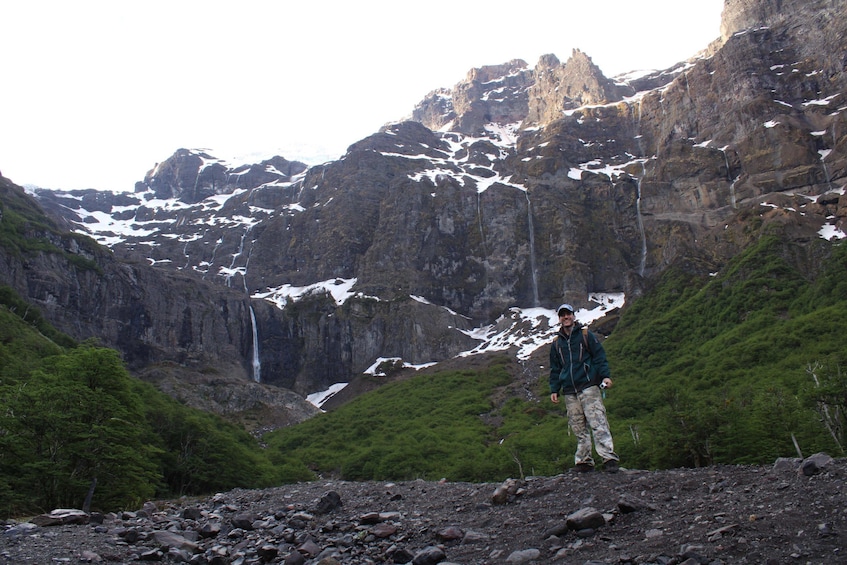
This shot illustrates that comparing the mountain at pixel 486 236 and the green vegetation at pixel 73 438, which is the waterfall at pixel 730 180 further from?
the green vegetation at pixel 73 438

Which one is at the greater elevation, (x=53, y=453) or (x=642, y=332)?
(x=53, y=453)

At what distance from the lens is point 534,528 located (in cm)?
734

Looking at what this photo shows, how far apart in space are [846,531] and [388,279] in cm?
12849

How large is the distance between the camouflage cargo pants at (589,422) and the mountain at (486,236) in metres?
82.9

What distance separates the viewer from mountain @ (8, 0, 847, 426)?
99.9 meters

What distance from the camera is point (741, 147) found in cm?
11506

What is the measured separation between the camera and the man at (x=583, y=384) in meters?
9.97

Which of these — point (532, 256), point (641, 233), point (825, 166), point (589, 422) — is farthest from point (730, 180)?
point (589, 422)

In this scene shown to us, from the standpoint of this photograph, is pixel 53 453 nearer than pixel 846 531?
No

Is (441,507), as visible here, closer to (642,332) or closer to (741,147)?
(642,332)

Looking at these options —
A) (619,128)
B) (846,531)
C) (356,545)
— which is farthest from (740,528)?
(619,128)

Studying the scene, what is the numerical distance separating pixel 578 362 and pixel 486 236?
426ft

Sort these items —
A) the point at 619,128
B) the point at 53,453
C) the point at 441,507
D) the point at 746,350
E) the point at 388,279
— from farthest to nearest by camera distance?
the point at 619,128
the point at 388,279
the point at 746,350
the point at 53,453
the point at 441,507

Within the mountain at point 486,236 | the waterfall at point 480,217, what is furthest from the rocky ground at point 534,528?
the waterfall at point 480,217
